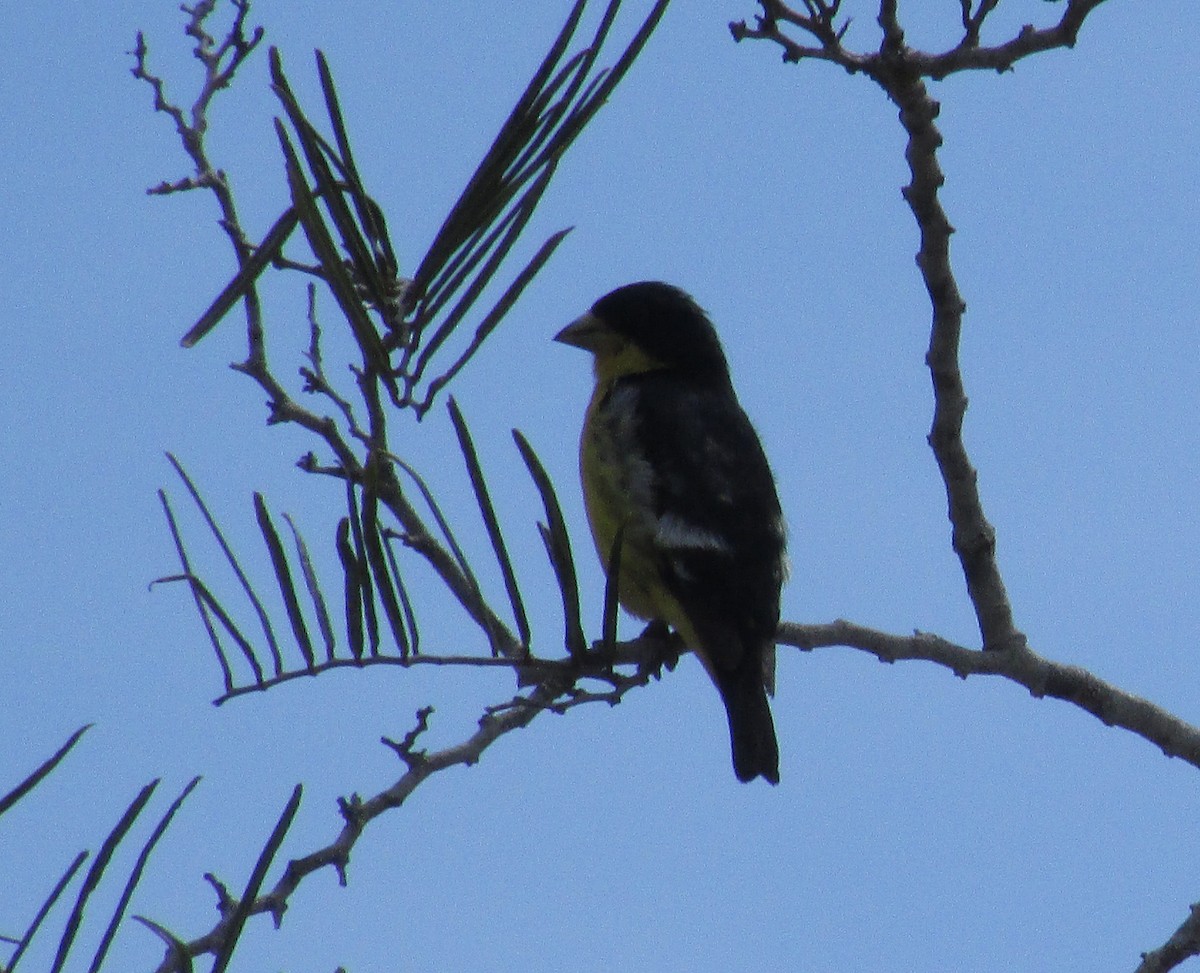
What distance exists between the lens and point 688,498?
5.59 metres

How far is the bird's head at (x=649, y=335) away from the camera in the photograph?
6.78m

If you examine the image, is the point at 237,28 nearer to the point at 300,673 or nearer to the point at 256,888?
the point at 300,673

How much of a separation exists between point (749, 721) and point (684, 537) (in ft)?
2.46

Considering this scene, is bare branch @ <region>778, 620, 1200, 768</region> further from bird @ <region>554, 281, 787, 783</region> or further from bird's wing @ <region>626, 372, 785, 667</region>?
bird's wing @ <region>626, 372, 785, 667</region>

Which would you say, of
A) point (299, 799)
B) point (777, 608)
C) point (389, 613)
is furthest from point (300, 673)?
point (777, 608)

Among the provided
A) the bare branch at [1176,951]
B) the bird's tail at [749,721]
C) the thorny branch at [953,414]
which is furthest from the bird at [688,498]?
the bare branch at [1176,951]

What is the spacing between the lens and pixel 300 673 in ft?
6.87

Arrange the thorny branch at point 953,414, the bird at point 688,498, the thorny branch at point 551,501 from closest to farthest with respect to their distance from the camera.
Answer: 1. the thorny branch at point 551,501
2. the thorny branch at point 953,414
3. the bird at point 688,498

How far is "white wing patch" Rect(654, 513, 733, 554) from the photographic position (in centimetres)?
539

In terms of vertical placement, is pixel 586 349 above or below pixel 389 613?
above

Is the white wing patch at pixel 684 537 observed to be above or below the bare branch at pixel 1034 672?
above

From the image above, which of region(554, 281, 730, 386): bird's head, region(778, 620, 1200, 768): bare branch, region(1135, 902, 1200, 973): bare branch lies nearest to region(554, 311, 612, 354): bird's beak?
region(554, 281, 730, 386): bird's head

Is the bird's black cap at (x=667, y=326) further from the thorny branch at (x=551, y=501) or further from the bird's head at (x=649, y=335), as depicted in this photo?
the thorny branch at (x=551, y=501)

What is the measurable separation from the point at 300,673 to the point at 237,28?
7.75ft
